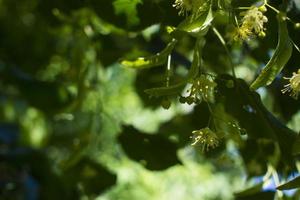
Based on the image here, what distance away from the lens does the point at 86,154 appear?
4.10 feet

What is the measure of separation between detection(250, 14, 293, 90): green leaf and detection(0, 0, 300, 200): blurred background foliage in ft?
0.35

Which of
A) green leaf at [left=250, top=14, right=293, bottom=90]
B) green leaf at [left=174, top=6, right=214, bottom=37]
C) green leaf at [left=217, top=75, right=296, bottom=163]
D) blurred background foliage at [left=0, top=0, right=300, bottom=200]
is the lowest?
blurred background foliage at [left=0, top=0, right=300, bottom=200]

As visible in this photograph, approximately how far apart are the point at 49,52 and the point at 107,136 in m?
0.35

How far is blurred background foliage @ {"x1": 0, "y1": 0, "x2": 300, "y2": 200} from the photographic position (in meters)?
0.91

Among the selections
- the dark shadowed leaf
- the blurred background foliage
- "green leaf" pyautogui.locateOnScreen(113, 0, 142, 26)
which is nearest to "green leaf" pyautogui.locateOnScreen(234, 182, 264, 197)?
the blurred background foliage

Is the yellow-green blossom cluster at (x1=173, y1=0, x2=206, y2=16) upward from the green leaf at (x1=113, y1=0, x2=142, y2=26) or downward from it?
upward

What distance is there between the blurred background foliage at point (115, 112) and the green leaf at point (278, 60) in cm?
11

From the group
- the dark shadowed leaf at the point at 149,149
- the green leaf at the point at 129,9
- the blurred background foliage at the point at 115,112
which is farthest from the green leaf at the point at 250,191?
the green leaf at the point at 129,9

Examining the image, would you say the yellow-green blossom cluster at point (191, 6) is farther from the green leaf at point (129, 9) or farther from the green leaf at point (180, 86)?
the green leaf at point (129, 9)

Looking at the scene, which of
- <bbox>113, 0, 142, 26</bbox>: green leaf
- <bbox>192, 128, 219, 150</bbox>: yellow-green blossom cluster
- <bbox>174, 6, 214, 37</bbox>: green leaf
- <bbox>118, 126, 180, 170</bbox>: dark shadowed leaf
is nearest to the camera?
<bbox>174, 6, 214, 37</bbox>: green leaf

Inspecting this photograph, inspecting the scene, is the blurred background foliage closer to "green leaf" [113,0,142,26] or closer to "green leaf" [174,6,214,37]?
"green leaf" [113,0,142,26]

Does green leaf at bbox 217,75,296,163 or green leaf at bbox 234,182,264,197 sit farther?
green leaf at bbox 234,182,264,197

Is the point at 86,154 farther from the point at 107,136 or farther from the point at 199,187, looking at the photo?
the point at 199,187

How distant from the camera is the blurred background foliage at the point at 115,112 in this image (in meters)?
0.91
